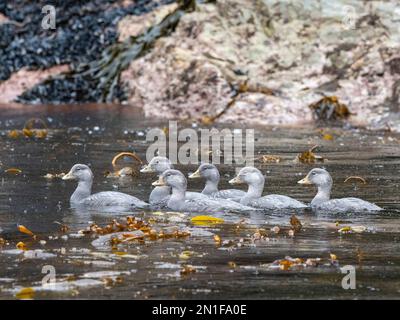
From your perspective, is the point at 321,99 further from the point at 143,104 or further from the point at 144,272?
the point at 144,272

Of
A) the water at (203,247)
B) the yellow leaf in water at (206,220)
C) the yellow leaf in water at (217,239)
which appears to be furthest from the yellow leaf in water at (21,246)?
the yellow leaf in water at (206,220)

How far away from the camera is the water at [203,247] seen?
8.58 m

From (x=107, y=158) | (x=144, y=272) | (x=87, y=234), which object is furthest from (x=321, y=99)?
(x=144, y=272)

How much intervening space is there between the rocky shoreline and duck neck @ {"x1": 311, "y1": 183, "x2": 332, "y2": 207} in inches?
398

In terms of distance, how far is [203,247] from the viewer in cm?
1010

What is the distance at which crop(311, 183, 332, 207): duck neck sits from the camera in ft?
41.3

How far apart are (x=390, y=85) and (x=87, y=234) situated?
14.2 meters

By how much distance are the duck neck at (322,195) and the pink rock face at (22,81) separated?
696 inches

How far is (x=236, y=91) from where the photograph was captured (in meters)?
24.5

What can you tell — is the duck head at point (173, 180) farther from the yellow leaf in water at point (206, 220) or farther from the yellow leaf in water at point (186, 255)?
the yellow leaf in water at point (186, 255)

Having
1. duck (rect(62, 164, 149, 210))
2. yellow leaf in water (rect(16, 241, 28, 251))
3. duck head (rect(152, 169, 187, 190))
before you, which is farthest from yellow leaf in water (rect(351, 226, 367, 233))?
yellow leaf in water (rect(16, 241, 28, 251))
